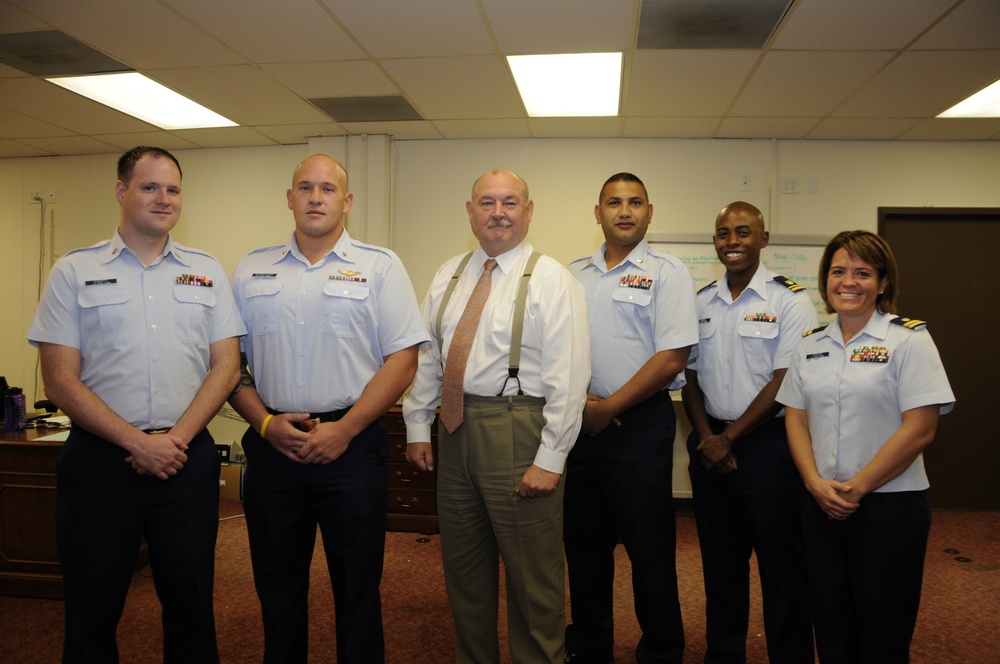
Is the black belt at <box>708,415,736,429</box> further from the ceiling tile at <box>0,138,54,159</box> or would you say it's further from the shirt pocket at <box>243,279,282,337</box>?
the ceiling tile at <box>0,138,54,159</box>

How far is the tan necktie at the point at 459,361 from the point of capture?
211cm

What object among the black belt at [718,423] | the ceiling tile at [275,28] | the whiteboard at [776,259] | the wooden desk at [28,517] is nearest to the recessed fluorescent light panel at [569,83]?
the ceiling tile at [275,28]

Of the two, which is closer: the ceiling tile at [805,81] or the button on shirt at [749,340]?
the button on shirt at [749,340]

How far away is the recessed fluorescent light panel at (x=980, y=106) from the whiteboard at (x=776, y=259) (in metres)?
1.14

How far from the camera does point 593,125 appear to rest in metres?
4.82

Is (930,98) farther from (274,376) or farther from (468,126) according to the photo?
(274,376)

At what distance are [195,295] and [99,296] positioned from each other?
0.26 metres

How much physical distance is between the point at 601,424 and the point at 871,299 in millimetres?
959

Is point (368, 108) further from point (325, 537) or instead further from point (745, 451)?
point (745, 451)

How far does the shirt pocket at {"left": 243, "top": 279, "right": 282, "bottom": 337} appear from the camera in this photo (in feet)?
6.87

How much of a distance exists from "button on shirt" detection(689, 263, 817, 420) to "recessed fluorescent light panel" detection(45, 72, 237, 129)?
147 inches

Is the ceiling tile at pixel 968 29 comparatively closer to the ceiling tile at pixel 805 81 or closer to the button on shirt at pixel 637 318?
the ceiling tile at pixel 805 81

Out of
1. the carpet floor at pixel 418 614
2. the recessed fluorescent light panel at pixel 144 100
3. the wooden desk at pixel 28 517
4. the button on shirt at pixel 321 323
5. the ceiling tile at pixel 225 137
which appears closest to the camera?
the button on shirt at pixel 321 323

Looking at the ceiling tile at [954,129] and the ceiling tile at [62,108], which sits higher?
the ceiling tile at [62,108]
